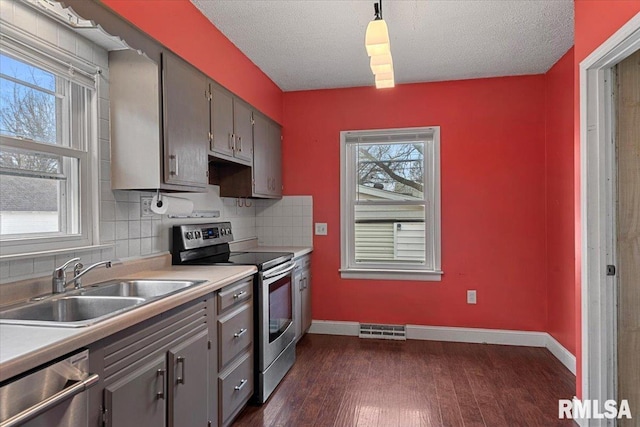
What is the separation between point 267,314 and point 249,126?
59.7 inches

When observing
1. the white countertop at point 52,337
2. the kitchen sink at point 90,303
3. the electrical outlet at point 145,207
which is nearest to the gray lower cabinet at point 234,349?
the kitchen sink at point 90,303

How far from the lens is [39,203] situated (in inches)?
69.9

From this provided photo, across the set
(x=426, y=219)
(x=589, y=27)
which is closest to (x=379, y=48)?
(x=589, y=27)

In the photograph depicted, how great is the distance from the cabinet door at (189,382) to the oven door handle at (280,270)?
0.75 m

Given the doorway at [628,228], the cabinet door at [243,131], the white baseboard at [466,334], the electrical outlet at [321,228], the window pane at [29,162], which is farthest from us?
→ the electrical outlet at [321,228]

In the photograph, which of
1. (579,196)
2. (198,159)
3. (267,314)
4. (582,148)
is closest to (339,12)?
(198,159)

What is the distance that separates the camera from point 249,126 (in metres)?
3.12

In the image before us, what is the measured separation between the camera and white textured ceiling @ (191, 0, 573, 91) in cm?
241

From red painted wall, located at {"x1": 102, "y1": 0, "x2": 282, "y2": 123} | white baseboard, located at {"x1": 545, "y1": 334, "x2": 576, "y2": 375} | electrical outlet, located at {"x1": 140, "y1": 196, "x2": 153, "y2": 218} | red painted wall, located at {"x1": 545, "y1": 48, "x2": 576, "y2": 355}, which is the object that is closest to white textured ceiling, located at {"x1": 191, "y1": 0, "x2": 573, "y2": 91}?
red painted wall, located at {"x1": 102, "y1": 0, "x2": 282, "y2": 123}

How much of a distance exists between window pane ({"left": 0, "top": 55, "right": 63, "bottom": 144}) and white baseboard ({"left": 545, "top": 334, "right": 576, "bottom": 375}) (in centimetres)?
371

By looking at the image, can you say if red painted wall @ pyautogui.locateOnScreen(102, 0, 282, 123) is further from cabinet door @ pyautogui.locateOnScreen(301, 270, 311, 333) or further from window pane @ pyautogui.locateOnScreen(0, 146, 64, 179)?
cabinet door @ pyautogui.locateOnScreen(301, 270, 311, 333)

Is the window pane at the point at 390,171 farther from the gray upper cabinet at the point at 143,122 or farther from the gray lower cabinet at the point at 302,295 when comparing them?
the gray upper cabinet at the point at 143,122

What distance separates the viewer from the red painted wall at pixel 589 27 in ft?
5.68

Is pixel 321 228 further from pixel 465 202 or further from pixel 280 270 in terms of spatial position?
pixel 465 202
